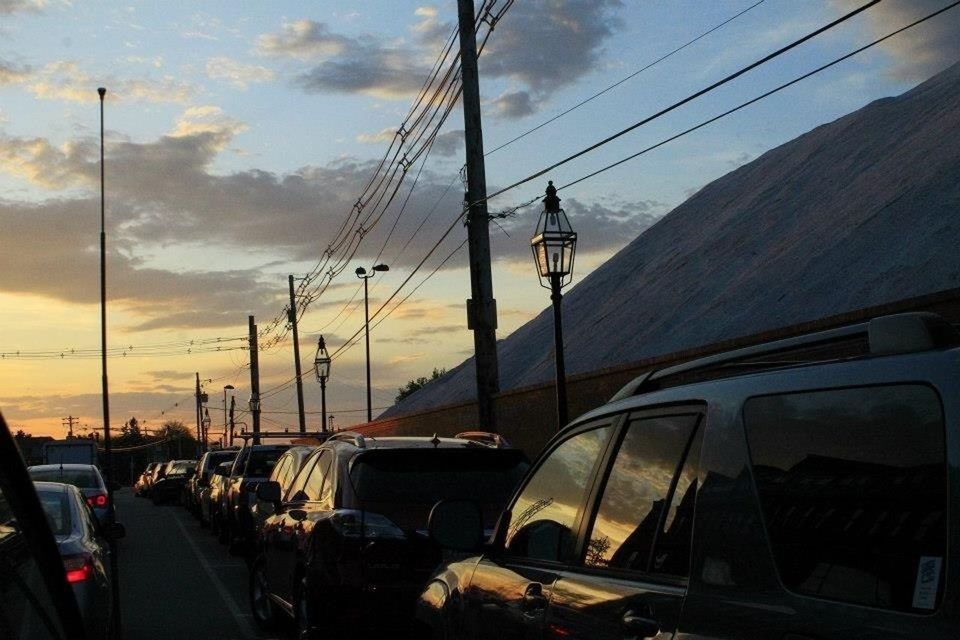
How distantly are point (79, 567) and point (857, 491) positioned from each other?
232 inches

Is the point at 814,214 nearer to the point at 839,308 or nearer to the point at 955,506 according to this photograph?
the point at 839,308

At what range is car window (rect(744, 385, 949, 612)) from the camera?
236 centimetres

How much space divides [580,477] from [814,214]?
38.2 meters

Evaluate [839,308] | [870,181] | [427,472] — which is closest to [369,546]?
[427,472]

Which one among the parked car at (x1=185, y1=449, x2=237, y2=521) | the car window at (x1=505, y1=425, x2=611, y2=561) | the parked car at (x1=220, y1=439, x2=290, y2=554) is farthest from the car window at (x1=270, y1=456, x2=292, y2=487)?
the parked car at (x1=185, y1=449, x2=237, y2=521)

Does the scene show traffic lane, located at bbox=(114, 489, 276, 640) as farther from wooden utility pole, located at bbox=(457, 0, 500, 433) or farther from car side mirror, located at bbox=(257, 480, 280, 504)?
wooden utility pole, located at bbox=(457, 0, 500, 433)

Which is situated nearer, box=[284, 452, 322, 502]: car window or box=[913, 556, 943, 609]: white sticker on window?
box=[913, 556, 943, 609]: white sticker on window

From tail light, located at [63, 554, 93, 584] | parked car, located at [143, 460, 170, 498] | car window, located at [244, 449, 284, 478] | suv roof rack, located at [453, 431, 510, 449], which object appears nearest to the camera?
tail light, located at [63, 554, 93, 584]

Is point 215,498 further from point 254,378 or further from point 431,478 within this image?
point 254,378

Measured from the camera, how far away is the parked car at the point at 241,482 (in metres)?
18.8

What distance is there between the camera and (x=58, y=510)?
8.39m

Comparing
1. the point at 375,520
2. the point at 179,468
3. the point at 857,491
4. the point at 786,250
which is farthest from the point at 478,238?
the point at 179,468

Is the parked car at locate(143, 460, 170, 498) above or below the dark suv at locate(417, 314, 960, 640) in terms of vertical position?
below

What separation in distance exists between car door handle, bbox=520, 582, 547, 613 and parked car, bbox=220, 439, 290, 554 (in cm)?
1400
